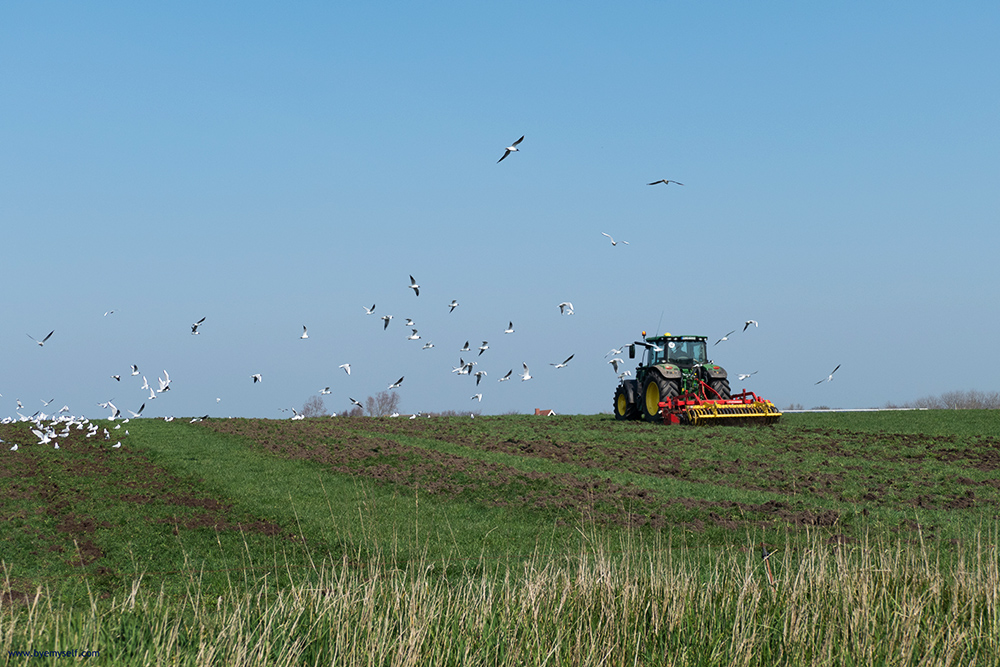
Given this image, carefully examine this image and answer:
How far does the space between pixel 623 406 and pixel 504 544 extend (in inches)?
679

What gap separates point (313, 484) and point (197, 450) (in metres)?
5.39

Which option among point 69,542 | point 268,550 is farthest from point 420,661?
point 69,542

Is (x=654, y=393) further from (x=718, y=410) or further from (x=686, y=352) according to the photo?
(x=718, y=410)

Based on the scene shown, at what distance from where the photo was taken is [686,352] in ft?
83.6

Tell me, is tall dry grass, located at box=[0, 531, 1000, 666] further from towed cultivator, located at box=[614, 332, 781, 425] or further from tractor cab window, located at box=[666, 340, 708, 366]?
tractor cab window, located at box=[666, 340, 708, 366]

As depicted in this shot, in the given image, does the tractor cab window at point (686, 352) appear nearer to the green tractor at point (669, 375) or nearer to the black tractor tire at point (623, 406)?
the green tractor at point (669, 375)

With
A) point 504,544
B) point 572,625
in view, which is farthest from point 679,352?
point 572,625

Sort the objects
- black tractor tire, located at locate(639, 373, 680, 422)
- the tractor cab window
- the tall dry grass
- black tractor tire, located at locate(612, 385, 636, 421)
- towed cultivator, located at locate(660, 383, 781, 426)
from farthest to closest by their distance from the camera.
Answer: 1. black tractor tire, located at locate(612, 385, 636, 421)
2. the tractor cab window
3. black tractor tire, located at locate(639, 373, 680, 422)
4. towed cultivator, located at locate(660, 383, 781, 426)
5. the tall dry grass

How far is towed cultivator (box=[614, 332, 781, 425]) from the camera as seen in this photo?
23.3m

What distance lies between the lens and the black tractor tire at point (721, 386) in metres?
24.2

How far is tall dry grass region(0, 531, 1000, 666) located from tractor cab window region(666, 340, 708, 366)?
18357mm

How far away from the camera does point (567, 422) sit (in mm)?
26141

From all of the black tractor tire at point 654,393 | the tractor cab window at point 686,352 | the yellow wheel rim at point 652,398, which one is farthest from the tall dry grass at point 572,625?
the tractor cab window at point 686,352

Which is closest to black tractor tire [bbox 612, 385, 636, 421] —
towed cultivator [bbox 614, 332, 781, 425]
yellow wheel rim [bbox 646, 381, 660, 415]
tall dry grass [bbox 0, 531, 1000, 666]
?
towed cultivator [bbox 614, 332, 781, 425]
